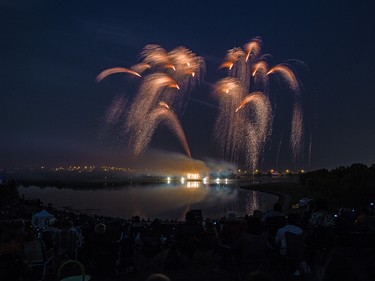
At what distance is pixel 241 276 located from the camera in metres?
8.38

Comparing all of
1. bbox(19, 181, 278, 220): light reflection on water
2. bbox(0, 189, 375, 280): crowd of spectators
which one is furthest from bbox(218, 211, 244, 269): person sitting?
bbox(19, 181, 278, 220): light reflection on water

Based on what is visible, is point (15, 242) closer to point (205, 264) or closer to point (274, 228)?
point (205, 264)

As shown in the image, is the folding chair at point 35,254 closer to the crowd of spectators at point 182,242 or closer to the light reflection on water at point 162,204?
the crowd of spectators at point 182,242

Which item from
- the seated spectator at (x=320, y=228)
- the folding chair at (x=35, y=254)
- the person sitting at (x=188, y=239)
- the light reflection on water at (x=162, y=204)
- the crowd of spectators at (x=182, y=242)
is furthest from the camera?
the light reflection on water at (x=162, y=204)

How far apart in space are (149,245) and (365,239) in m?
6.24

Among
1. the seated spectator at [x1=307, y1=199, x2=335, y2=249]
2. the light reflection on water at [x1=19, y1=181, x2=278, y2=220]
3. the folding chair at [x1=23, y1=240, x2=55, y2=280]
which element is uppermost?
the seated spectator at [x1=307, y1=199, x2=335, y2=249]

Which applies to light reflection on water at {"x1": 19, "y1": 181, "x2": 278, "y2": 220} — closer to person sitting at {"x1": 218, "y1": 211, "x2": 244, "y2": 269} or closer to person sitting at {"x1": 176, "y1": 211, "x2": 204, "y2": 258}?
person sitting at {"x1": 176, "y1": 211, "x2": 204, "y2": 258}

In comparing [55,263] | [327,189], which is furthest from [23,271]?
[327,189]

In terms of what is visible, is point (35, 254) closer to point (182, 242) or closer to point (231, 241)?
point (182, 242)

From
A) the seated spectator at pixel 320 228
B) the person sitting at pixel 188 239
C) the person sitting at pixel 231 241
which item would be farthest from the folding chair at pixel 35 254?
the seated spectator at pixel 320 228

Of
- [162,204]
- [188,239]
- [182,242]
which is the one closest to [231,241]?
[188,239]

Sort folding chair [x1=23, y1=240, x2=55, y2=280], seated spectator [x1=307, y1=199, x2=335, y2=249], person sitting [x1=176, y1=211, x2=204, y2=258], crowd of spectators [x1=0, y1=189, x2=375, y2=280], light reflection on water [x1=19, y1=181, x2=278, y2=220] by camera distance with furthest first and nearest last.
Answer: light reflection on water [x1=19, y1=181, x2=278, y2=220] → person sitting [x1=176, y1=211, x2=204, y2=258] → seated spectator [x1=307, y1=199, x2=335, y2=249] → crowd of spectators [x1=0, y1=189, x2=375, y2=280] → folding chair [x1=23, y1=240, x2=55, y2=280]

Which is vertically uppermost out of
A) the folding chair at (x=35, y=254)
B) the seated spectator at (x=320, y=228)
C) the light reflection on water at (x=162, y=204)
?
the seated spectator at (x=320, y=228)

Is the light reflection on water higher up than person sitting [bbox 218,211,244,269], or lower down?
lower down
